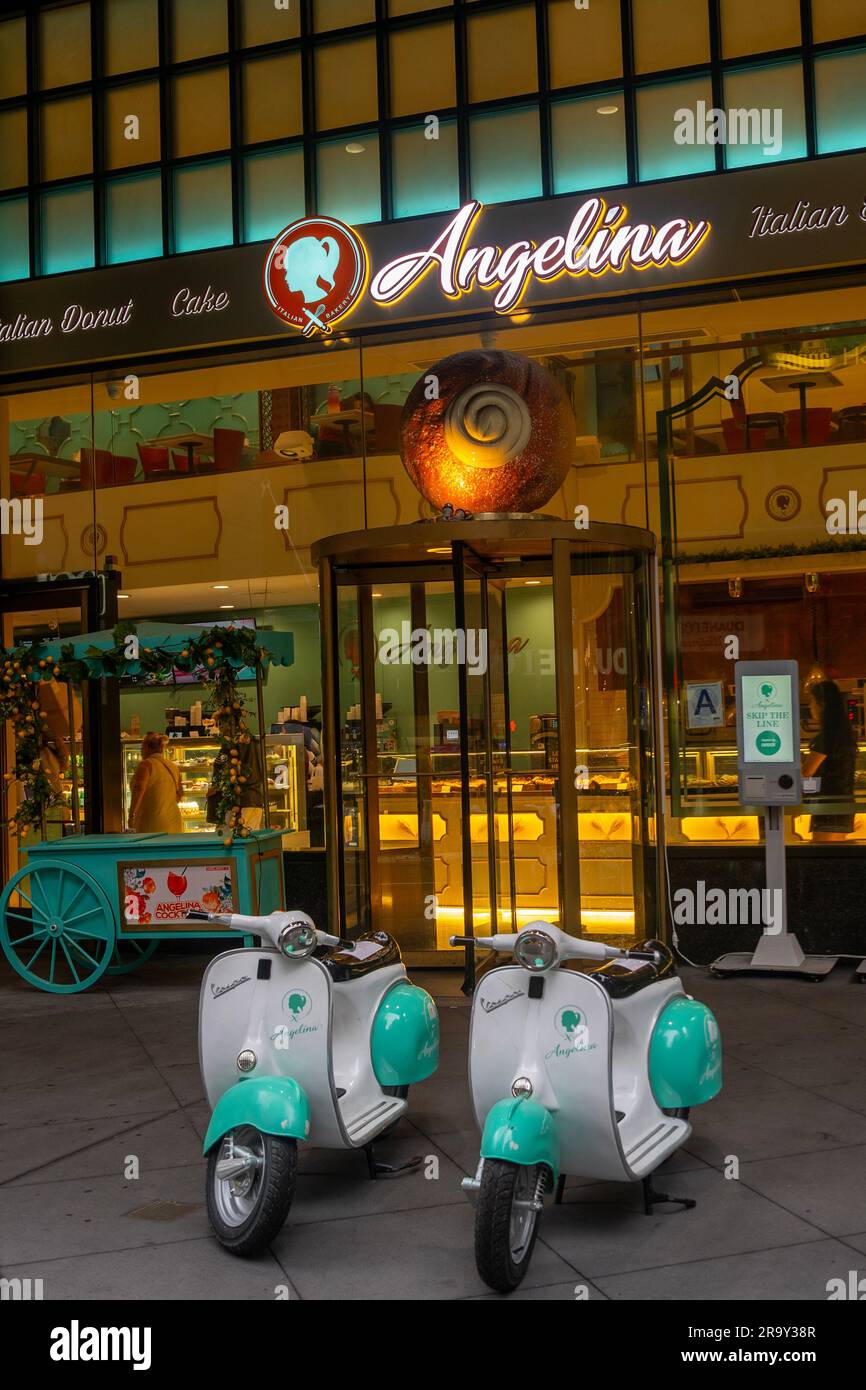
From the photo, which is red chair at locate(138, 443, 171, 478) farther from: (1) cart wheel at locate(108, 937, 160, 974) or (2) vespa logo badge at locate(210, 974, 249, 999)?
(2) vespa logo badge at locate(210, 974, 249, 999)

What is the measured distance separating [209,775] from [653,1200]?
700 cm

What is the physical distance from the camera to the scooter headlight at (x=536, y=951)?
14.7ft

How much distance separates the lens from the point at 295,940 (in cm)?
486

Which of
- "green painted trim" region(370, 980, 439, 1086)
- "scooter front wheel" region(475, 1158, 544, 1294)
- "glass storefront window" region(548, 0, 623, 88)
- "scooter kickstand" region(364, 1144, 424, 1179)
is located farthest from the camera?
"glass storefront window" region(548, 0, 623, 88)

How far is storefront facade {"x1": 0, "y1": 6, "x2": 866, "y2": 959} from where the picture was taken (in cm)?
866

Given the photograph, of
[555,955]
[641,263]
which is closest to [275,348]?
[641,263]

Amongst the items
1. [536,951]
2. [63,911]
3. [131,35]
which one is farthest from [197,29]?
[536,951]

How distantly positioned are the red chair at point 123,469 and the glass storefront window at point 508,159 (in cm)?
357

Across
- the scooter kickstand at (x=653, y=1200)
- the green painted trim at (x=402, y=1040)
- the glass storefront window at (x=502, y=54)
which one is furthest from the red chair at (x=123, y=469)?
the scooter kickstand at (x=653, y=1200)

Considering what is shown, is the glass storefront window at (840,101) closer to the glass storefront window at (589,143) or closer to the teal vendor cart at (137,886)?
the glass storefront window at (589,143)

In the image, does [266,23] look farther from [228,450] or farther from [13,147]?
[228,450]

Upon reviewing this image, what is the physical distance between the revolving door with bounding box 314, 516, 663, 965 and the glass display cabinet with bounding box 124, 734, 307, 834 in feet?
5.02

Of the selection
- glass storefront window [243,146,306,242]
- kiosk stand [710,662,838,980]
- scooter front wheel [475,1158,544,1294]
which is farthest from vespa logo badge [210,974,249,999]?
glass storefront window [243,146,306,242]
